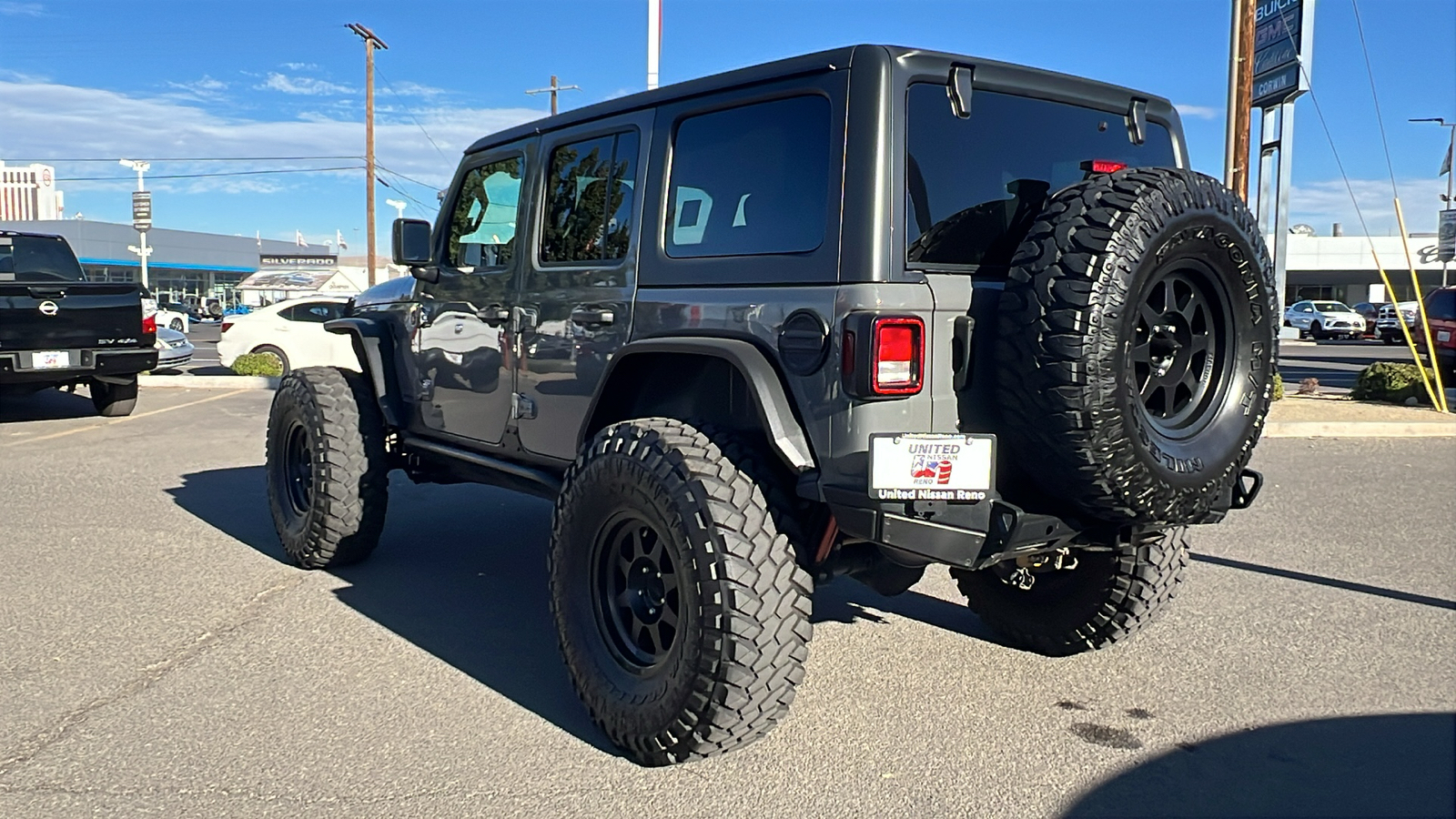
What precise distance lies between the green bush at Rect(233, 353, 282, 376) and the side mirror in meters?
12.5

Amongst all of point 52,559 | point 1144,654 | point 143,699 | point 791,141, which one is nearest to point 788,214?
point 791,141

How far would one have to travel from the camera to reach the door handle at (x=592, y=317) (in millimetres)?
3895

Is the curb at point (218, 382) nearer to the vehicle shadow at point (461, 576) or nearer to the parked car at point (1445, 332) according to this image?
the vehicle shadow at point (461, 576)

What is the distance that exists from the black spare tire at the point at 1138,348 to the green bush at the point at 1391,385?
11605mm

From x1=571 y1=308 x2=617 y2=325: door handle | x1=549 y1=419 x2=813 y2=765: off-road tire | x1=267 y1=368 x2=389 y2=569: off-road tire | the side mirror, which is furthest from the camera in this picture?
x1=267 y1=368 x2=389 y2=569: off-road tire

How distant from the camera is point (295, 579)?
5.42 meters

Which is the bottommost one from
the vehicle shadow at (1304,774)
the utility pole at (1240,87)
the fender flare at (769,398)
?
the vehicle shadow at (1304,774)

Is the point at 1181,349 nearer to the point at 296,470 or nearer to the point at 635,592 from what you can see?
the point at 635,592

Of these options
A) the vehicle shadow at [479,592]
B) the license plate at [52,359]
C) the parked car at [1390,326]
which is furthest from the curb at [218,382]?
the parked car at [1390,326]

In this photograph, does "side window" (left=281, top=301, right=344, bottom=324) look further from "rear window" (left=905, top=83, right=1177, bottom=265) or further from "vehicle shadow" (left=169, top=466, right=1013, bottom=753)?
"rear window" (left=905, top=83, right=1177, bottom=265)

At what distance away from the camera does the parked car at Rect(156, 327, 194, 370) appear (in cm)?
1731

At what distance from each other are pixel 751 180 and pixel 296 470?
11.0 ft

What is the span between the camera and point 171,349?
17.5 metres

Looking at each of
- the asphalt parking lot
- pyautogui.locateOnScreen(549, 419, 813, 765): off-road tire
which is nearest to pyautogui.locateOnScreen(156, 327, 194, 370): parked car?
the asphalt parking lot
